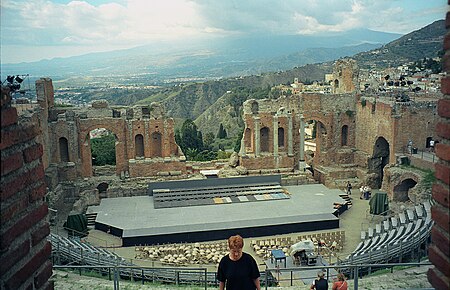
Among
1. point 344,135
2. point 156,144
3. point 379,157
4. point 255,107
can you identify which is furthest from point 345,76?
point 156,144

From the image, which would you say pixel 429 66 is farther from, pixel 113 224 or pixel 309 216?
pixel 113 224

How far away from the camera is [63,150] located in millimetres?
28125

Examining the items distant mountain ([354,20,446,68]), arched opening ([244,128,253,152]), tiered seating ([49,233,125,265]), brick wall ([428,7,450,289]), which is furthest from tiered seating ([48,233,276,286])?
distant mountain ([354,20,446,68])

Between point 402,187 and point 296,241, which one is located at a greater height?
point 402,187

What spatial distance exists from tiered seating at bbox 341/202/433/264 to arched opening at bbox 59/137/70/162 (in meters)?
17.8

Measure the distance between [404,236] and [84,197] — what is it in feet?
54.8

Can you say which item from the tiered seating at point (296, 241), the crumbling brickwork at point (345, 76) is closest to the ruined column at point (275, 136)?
the crumbling brickwork at point (345, 76)

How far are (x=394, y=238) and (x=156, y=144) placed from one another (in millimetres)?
16750

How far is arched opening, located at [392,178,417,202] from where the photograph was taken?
26.2m

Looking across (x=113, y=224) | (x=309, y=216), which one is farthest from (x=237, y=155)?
(x=113, y=224)

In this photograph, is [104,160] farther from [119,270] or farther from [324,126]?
[119,270]

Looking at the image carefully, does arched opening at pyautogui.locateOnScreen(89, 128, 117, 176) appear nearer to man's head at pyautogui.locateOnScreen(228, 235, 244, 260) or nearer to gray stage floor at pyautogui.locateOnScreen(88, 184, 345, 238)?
gray stage floor at pyautogui.locateOnScreen(88, 184, 345, 238)

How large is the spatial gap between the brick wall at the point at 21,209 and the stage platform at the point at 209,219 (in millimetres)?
16755

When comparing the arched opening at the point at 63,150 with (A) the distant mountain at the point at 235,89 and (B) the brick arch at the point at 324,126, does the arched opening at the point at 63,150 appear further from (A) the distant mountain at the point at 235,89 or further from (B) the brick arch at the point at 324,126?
(A) the distant mountain at the point at 235,89
